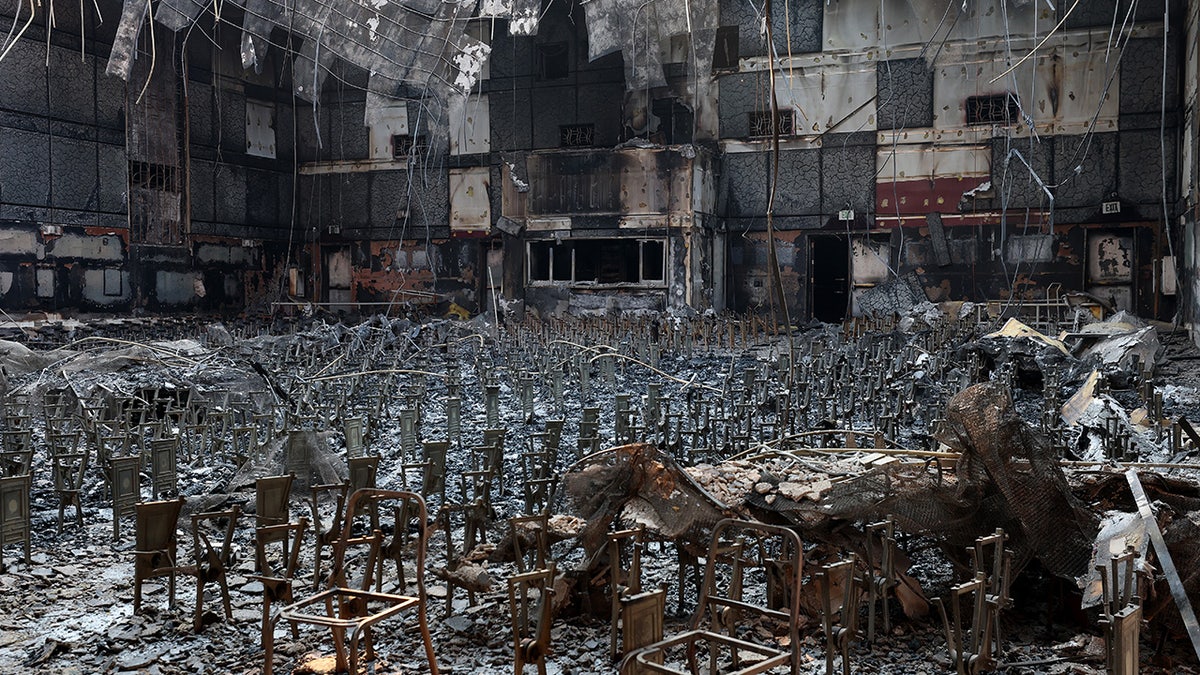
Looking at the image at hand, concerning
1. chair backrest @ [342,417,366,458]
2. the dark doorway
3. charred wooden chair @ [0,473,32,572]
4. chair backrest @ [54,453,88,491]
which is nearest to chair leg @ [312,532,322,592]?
charred wooden chair @ [0,473,32,572]

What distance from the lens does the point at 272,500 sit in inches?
237

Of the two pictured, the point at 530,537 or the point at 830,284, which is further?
the point at 830,284

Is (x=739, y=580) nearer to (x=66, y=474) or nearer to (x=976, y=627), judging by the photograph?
(x=976, y=627)

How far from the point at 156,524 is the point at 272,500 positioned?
2.37 ft

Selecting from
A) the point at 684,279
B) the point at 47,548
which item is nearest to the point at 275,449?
the point at 47,548

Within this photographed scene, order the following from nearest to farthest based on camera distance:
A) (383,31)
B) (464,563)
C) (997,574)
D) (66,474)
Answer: (997,574) < (464,563) < (66,474) < (383,31)

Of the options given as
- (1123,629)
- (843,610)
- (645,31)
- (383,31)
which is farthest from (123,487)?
(645,31)

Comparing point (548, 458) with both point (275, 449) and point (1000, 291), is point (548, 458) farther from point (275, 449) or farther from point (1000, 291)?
point (1000, 291)

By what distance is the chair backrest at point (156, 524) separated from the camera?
5395 mm

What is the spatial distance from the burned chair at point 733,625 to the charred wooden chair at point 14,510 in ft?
13.5

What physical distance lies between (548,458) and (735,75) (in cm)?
1895

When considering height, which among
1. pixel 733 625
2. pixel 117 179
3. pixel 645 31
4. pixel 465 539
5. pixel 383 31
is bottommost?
pixel 733 625

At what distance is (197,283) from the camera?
85.0 feet

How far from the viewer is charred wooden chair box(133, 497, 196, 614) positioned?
17.7 ft
